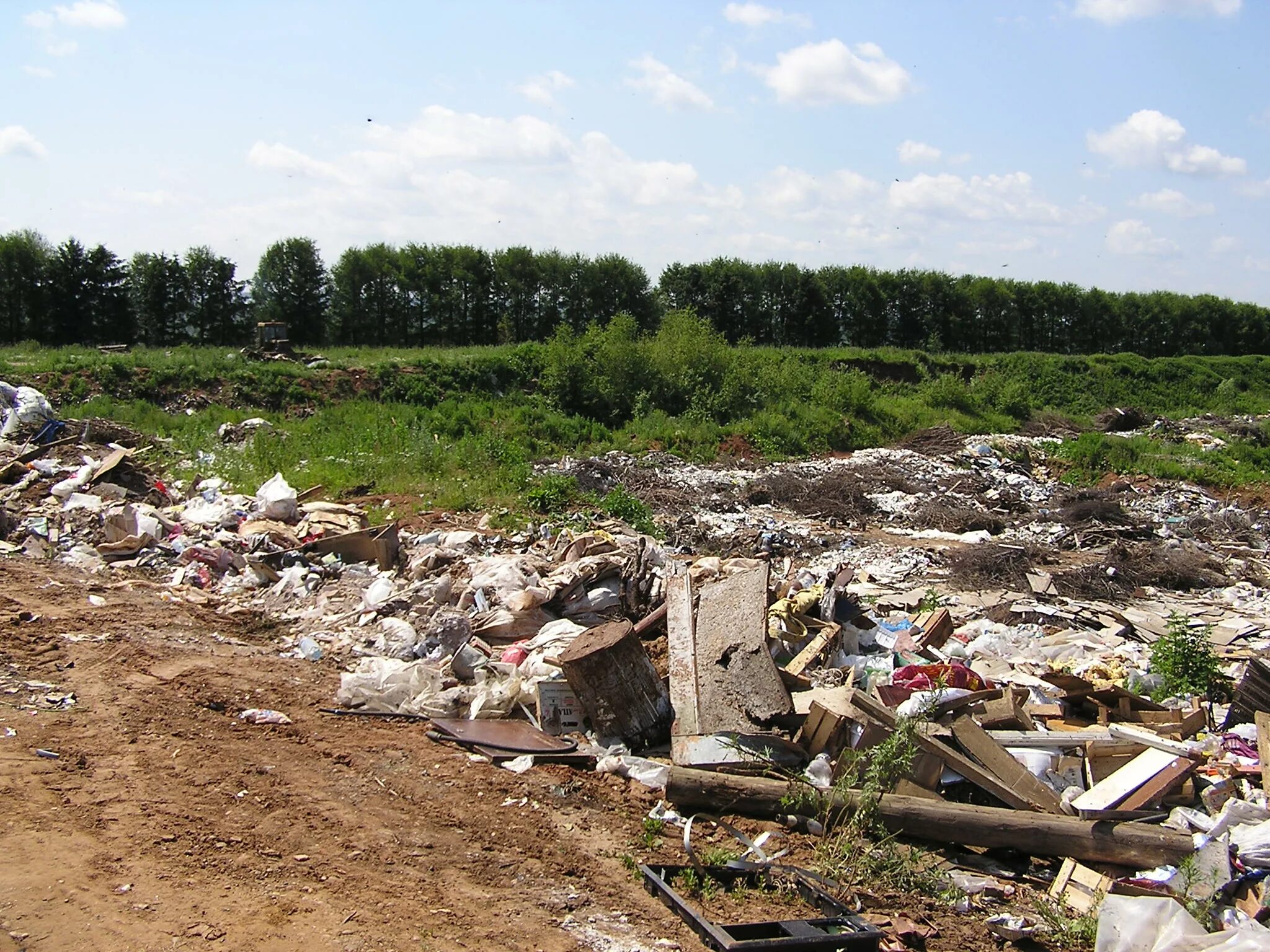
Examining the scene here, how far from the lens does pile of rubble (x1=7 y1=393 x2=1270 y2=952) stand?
4.11 meters

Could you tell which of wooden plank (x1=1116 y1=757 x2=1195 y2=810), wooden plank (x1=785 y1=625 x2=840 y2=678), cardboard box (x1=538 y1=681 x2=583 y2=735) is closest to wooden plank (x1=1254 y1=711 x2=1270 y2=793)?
wooden plank (x1=1116 y1=757 x2=1195 y2=810)

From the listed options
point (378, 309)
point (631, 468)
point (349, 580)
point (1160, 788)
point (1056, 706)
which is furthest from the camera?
point (378, 309)

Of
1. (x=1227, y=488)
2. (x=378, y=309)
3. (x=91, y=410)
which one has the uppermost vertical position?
(x=378, y=309)

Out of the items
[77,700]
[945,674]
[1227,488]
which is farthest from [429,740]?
[1227,488]

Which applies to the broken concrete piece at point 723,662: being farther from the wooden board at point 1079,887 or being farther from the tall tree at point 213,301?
the tall tree at point 213,301

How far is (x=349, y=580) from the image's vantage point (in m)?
7.73

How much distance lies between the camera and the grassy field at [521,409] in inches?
503

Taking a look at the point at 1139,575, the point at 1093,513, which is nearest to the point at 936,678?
the point at 1139,575

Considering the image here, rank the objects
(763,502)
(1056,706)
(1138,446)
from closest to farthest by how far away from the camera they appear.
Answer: (1056,706)
(763,502)
(1138,446)

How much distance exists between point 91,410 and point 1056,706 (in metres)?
15.0

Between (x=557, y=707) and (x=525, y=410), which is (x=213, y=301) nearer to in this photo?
(x=525, y=410)

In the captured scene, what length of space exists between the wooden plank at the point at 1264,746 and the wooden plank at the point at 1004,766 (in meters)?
1.04

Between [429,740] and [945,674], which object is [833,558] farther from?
[429,740]

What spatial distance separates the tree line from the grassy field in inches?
120
